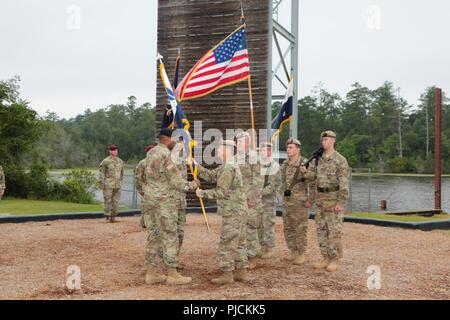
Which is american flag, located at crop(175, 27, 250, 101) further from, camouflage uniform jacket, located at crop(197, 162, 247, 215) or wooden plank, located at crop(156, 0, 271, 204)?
wooden plank, located at crop(156, 0, 271, 204)

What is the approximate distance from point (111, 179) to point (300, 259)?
639 centimetres

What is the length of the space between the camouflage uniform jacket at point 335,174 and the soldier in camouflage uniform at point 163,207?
6.50 ft

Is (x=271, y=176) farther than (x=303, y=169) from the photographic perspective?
Yes


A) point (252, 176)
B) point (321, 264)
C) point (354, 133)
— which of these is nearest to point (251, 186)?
point (252, 176)

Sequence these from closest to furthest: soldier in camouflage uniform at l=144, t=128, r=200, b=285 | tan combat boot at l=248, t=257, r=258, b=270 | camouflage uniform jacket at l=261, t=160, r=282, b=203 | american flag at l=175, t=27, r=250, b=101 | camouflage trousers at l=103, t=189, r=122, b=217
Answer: soldier in camouflage uniform at l=144, t=128, r=200, b=285, tan combat boot at l=248, t=257, r=258, b=270, camouflage uniform jacket at l=261, t=160, r=282, b=203, american flag at l=175, t=27, r=250, b=101, camouflage trousers at l=103, t=189, r=122, b=217

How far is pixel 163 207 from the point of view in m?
6.11

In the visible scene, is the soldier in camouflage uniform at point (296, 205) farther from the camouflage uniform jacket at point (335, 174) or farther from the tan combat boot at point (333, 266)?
the tan combat boot at point (333, 266)

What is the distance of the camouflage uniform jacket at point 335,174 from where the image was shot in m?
6.75

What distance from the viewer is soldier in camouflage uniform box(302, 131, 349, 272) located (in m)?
6.77

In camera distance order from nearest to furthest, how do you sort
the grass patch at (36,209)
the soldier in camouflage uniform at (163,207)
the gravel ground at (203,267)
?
the gravel ground at (203,267), the soldier in camouflage uniform at (163,207), the grass patch at (36,209)

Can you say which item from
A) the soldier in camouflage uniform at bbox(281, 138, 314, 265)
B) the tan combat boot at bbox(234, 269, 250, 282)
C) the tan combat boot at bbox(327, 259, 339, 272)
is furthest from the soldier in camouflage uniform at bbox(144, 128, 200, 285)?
the tan combat boot at bbox(327, 259, 339, 272)

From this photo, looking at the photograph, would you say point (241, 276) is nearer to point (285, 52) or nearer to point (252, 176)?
point (252, 176)

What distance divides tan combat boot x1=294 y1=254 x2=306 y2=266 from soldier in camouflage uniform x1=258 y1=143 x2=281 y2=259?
2.16ft

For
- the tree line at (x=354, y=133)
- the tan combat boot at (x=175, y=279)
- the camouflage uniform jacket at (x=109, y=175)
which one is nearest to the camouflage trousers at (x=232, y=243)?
the tan combat boot at (x=175, y=279)
